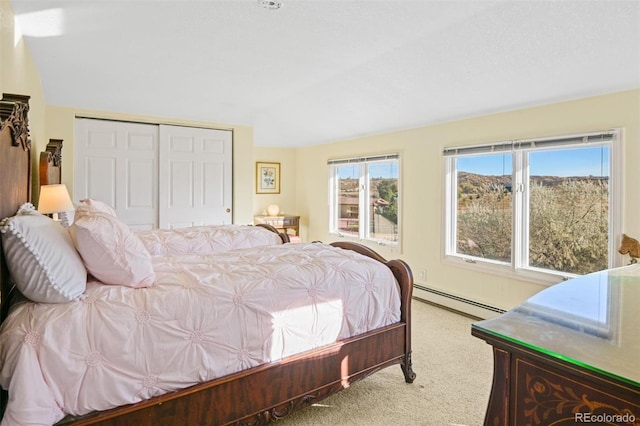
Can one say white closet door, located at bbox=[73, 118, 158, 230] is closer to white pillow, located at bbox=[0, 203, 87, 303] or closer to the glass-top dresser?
white pillow, located at bbox=[0, 203, 87, 303]

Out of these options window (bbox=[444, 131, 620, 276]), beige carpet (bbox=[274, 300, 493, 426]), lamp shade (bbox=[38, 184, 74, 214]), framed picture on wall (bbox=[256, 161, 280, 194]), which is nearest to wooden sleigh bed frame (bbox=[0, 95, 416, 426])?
beige carpet (bbox=[274, 300, 493, 426])

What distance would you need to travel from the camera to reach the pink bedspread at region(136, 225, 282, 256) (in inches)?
120

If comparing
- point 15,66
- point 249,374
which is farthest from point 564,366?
point 15,66

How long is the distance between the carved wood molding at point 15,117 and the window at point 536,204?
12.1 feet

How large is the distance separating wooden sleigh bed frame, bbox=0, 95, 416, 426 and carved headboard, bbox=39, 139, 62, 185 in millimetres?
801

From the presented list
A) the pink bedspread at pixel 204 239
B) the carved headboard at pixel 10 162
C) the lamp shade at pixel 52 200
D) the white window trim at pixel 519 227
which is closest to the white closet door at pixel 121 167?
the pink bedspread at pixel 204 239

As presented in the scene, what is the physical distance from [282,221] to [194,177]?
6.15 feet

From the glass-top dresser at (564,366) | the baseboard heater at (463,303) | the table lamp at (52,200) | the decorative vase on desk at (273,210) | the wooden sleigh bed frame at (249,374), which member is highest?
the table lamp at (52,200)

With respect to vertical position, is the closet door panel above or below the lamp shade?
above

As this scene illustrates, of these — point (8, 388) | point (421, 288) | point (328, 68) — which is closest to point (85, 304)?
point (8, 388)

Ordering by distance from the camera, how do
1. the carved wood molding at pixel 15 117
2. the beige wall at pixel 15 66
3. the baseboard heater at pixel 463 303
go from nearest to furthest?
the carved wood molding at pixel 15 117, the beige wall at pixel 15 66, the baseboard heater at pixel 463 303

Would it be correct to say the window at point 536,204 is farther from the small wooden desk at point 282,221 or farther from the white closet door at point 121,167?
the white closet door at point 121,167

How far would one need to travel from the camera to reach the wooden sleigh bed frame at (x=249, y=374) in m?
1.46

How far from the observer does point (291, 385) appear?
1879 mm
